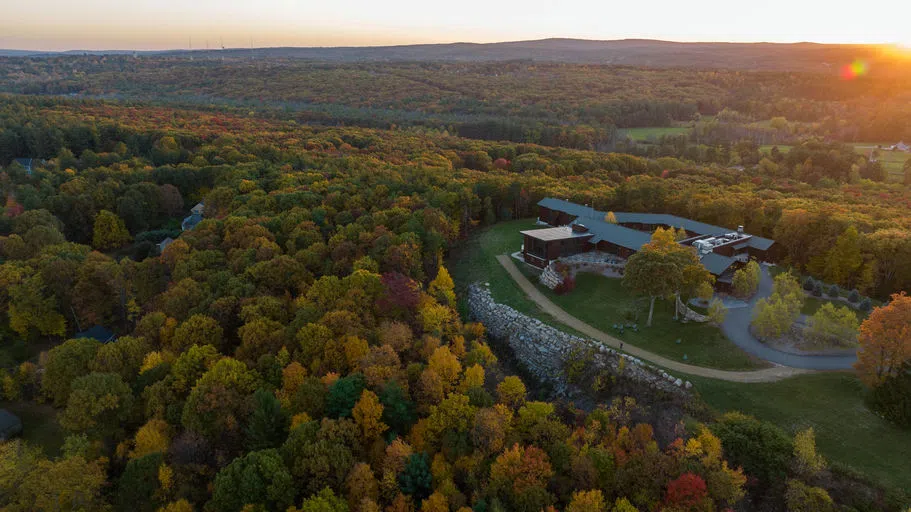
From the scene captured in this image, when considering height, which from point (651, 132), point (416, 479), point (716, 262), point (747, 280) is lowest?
point (416, 479)

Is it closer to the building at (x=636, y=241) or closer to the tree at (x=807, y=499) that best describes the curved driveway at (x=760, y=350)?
the building at (x=636, y=241)

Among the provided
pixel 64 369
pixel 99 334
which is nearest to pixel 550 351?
pixel 64 369

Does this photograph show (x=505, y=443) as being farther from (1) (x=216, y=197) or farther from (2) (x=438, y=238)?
(1) (x=216, y=197)

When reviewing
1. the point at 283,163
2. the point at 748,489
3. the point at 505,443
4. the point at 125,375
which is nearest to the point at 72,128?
the point at 283,163

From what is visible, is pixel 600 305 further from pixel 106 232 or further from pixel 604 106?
pixel 604 106

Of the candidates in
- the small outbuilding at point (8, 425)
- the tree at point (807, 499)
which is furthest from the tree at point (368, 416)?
the small outbuilding at point (8, 425)

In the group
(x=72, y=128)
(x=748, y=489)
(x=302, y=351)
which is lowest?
(x=748, y=489)
